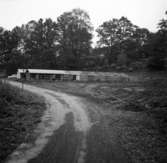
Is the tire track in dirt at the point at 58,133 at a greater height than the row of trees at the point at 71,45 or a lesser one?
lesser

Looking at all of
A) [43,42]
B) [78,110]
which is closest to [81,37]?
[43,42]

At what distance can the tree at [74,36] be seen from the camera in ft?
181

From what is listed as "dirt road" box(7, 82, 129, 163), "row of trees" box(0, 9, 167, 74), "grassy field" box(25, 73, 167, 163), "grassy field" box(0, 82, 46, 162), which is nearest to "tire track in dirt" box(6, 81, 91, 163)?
"dirt road" box(7, 82, 129, 163)

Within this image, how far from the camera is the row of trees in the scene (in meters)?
52.9

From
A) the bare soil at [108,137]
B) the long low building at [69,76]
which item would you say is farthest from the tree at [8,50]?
the bare soil at [108,137]

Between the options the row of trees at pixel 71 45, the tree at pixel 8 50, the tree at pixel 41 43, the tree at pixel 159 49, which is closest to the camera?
the tree at pixel 159 49

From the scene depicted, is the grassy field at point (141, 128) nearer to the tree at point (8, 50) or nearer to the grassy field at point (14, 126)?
the grassy field at point (14, 126)

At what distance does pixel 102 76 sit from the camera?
44.3m

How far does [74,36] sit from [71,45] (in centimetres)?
320

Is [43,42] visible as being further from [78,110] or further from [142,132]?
[142,132]

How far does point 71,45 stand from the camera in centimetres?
5644

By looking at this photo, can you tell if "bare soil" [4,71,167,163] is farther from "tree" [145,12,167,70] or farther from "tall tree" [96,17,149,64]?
"tall tree" [96,17,149,64]

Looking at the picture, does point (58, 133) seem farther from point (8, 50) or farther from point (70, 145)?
point (8, 50)

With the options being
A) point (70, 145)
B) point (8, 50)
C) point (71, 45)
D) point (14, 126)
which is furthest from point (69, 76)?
point (70, 145)
